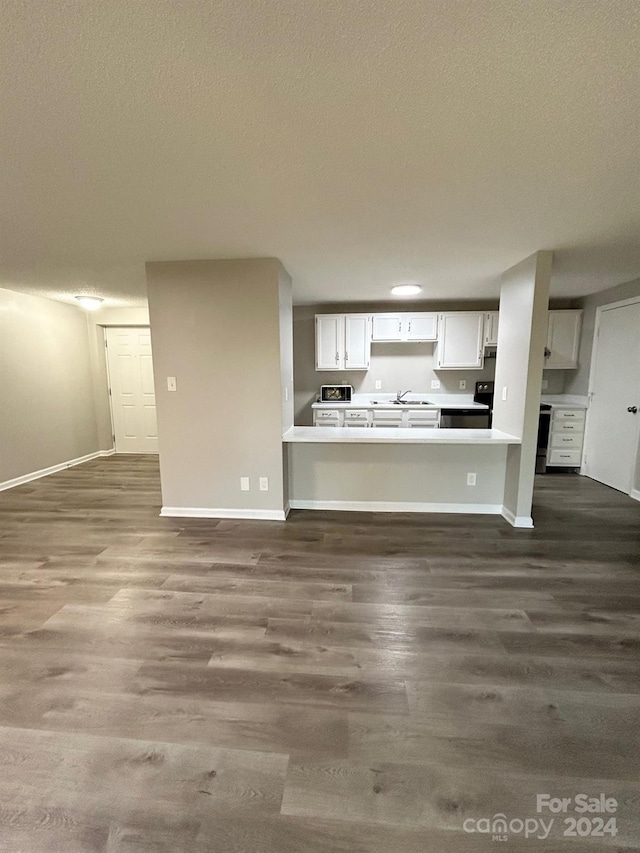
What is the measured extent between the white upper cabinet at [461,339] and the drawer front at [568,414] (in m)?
1.16

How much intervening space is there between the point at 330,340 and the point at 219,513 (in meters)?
2.99

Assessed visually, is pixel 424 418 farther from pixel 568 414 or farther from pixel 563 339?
pixel 563 339

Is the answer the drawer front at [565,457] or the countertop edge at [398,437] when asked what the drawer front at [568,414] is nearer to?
the drawer front at [565,457]

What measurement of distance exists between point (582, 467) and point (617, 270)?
250 centimetres

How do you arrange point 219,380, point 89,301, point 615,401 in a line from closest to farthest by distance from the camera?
point 219,380 → point 615,401 → point 89,301

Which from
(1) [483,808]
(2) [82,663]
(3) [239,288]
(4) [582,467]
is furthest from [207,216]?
(4) [582,467]

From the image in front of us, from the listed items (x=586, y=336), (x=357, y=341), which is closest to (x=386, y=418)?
(x=357, y=341)

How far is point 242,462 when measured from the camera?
11.1 ft

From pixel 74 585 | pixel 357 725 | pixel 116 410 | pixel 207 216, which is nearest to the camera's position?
pixel 357 725

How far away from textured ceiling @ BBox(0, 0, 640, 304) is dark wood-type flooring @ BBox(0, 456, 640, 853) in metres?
2.34

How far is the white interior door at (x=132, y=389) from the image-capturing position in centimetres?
577

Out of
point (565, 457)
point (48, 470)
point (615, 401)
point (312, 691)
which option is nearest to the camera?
point (312, 691)

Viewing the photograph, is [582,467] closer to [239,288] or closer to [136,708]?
[239,288]

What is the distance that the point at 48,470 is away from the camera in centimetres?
491
